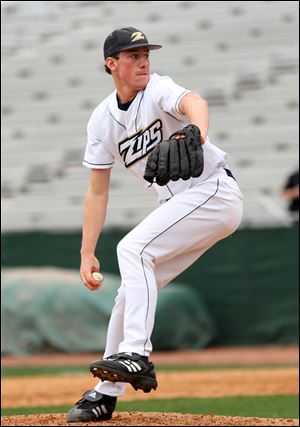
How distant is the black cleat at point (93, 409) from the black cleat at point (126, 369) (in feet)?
1.50

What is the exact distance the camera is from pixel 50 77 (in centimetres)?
1925

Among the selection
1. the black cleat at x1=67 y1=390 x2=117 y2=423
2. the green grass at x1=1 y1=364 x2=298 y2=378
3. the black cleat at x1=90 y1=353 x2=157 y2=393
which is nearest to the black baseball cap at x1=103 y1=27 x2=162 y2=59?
the black cleat at x1=90 y1=353 x2=157 y2=393

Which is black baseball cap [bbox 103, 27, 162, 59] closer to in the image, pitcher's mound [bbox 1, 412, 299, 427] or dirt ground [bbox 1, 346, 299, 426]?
pitcher's mound [bbox 1, 412, 299, 427]

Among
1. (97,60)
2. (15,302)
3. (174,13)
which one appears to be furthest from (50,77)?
(15,302)

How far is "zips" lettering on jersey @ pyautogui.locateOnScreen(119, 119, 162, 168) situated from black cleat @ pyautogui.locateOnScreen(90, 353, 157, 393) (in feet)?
3.10

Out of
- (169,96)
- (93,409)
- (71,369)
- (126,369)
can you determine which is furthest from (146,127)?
(71,369)

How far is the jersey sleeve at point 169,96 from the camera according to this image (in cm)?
426

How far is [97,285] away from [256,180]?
38.3ft

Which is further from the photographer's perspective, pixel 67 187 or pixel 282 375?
pixel 67 187

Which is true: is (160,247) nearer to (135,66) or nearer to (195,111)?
(195,111)

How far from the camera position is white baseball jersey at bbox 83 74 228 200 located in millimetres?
4383

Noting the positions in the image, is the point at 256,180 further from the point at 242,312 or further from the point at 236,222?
the point at 236,222

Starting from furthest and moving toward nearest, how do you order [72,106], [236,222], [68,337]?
[72,106], [68,337], [236,222]

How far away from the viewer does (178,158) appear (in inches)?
155
